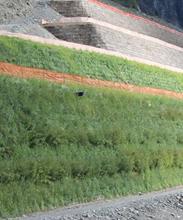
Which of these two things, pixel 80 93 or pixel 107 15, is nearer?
pixel 80 93

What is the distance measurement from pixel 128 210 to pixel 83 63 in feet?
41.9

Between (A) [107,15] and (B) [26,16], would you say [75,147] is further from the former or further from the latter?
(A) [107,15]

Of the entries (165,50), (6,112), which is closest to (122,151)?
(6,112)

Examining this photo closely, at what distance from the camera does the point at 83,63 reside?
80.9ft

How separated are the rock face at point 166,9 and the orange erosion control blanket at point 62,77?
3351 cm

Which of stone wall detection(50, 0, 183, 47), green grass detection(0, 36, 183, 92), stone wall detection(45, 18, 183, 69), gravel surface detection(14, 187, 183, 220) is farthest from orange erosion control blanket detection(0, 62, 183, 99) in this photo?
gravel surface detection(14, 187, 183, 220)

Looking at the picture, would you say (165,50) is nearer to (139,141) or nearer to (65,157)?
(139,141)

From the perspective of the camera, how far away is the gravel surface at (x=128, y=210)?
11.9 m

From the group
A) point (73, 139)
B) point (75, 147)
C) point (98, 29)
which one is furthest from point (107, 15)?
point (75, 147)

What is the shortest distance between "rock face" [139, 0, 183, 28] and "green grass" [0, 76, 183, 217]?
39.0 metres

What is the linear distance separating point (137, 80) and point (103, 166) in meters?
12.1

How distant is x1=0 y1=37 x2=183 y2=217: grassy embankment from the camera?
43.5ft

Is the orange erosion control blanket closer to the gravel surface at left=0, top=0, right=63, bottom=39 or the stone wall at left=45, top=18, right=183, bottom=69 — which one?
the stone wall at left=45, top=18, right=183, bottom=69

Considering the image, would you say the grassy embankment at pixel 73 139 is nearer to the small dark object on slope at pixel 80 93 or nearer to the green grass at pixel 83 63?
the green grass at pixel 83 63
